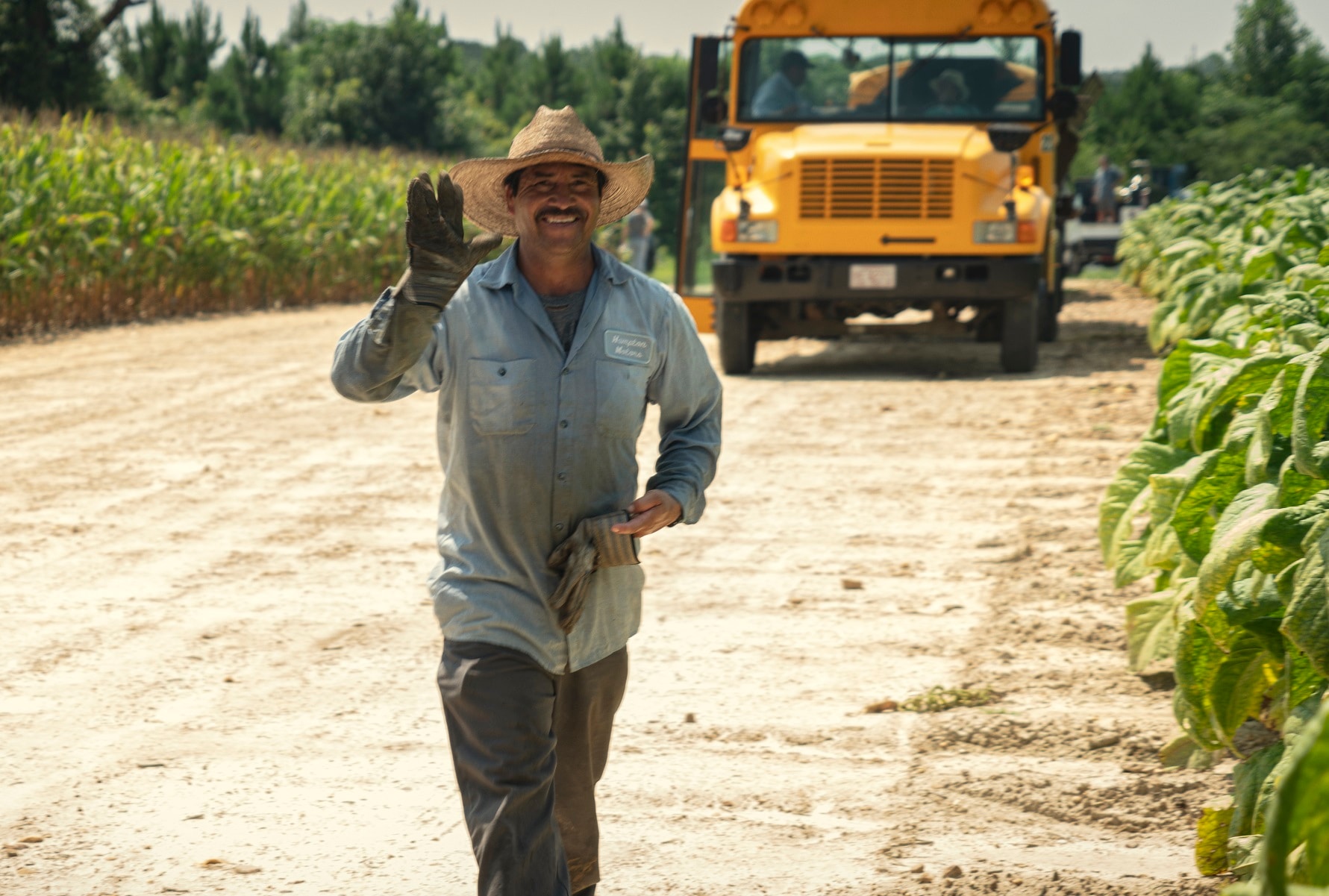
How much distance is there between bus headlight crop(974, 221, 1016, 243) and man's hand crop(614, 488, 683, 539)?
901cm

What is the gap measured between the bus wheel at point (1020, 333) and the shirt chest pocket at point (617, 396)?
30.4 ft

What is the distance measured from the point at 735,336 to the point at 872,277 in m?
1.22

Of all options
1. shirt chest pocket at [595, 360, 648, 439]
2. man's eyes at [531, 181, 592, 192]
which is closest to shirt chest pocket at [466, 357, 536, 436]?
shirt chest pocket at [595, 360, 648, 439]

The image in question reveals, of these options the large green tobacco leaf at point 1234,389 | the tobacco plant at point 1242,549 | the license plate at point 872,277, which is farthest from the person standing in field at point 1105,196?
the large green tobacco leaf at point 1234,389

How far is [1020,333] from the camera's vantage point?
1222 cm

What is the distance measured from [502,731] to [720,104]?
10.1 meters

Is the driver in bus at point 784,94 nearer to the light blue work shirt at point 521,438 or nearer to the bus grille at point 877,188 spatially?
the bus grille at point 877,188

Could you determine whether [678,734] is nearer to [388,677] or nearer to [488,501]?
[388,677]

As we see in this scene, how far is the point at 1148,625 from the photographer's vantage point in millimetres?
4805

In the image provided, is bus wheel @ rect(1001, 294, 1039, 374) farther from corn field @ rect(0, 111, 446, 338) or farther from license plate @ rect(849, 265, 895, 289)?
corn field @ rect(0, 111, 446, 338)

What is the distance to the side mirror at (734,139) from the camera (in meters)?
12.4

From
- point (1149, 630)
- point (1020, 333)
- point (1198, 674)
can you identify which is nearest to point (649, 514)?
point (1198, 674)

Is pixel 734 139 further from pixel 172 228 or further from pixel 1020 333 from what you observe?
pixel 172 228

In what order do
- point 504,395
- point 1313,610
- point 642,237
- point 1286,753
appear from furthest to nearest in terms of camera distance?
point 642,237 → point 504,395 → point 1286,753 → point 1313,610
